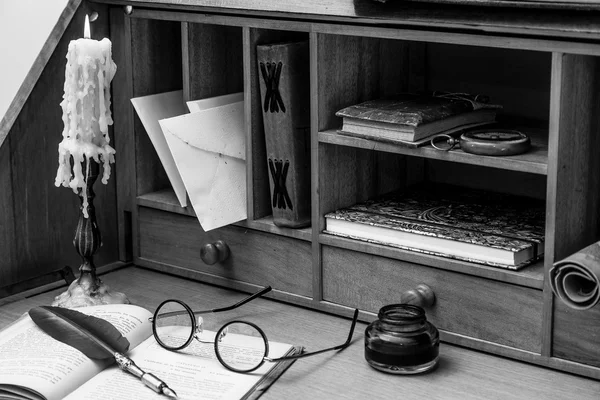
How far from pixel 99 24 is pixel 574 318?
1157 millimetres

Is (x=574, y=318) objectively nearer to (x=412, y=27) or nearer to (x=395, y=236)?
(x=395, y=236)

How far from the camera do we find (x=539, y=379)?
153cm

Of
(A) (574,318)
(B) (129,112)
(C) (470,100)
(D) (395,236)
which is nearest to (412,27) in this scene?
(C) (470,100)

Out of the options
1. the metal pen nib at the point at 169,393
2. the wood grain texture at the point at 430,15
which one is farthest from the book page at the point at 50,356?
the wood grain texture at the point at 430,15

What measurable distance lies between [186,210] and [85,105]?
390mm

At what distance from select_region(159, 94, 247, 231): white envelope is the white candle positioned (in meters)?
0.17

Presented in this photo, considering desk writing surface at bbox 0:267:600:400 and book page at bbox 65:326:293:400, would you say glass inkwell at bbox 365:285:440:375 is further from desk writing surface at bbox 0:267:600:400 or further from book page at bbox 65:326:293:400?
book page at bbox 65:326:293:400

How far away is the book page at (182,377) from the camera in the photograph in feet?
4.80

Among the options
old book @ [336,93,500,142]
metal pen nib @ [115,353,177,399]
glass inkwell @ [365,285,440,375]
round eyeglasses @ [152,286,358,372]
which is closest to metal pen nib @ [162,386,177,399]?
metal pen nib @ [115,353,177,399]

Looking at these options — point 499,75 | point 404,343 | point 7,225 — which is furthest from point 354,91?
point 7,225

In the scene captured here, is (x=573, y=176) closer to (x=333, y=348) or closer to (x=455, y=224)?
(x=455, y=224)

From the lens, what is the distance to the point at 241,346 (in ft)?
5.28

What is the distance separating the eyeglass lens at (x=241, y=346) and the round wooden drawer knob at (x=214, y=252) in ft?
1.00

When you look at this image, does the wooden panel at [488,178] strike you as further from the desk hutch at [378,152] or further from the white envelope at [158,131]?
the white envelope at [158,131]
